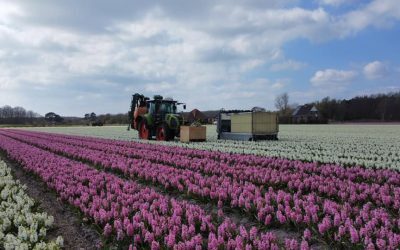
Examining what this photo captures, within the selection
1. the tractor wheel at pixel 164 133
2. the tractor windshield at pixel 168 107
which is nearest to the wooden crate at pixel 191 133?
the tractor wheel at pixel 164 133

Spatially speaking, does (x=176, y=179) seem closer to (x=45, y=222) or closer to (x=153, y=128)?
(x=45, y=222)

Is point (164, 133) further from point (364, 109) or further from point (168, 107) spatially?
point (364, 109)

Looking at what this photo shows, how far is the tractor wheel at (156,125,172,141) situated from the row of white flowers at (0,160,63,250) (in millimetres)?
16171

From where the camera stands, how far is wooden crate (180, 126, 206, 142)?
24234 millimetres

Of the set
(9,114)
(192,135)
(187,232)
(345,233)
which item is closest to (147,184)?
(187,232)

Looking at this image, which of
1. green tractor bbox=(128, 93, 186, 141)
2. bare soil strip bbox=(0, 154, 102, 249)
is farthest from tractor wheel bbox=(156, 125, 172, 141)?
bare soil strip bbox=(0, 154, 102, 249)

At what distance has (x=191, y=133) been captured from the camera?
2436cm

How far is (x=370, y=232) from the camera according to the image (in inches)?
211

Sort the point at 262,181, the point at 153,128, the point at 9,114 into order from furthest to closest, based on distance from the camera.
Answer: the point at 9,114 < the point at 153,128 < the point at 262,181

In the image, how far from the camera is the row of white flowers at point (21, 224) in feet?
18.7

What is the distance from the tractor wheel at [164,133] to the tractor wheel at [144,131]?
4.42 feet

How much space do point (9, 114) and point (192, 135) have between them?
130 metres

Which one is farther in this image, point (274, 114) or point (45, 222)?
point (274, 114)

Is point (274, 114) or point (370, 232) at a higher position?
point (274, 114)
